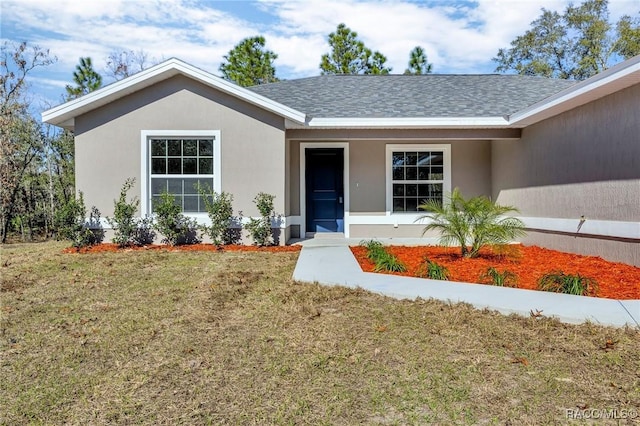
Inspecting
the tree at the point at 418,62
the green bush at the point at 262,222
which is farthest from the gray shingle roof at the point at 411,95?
the tree at the point at 418,62

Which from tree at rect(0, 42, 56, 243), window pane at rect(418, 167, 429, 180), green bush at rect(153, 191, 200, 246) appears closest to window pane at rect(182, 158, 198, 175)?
green bush at rect(153, 191, 200, 246)

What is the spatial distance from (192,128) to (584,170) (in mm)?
7944

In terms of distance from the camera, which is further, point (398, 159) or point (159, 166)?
point (398, 159)

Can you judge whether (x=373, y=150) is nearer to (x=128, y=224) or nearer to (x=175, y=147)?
(x=175, y=147)

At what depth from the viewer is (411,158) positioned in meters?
11.2

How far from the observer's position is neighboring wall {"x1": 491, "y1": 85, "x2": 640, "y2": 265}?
258 inches

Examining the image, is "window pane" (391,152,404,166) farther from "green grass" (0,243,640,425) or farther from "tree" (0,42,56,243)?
"tree" (0,42,56,243)

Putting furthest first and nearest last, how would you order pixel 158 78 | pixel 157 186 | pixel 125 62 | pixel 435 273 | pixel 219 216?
1. pixel 125 62
2. pixel 157 186
3. pixel 158 78
4. pixel 219 216
5. pixel 435 273

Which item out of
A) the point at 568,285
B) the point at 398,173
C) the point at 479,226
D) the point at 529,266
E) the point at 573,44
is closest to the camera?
the point at 568,285

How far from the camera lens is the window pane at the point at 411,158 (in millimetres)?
11196

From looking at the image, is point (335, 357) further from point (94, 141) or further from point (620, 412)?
point (94, 141)

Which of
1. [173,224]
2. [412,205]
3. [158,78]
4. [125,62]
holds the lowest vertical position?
[173,224]

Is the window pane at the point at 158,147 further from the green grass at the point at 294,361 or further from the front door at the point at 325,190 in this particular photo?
the green grass at the point at 294,361

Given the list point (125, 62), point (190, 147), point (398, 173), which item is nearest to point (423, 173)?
point (398, 173)
